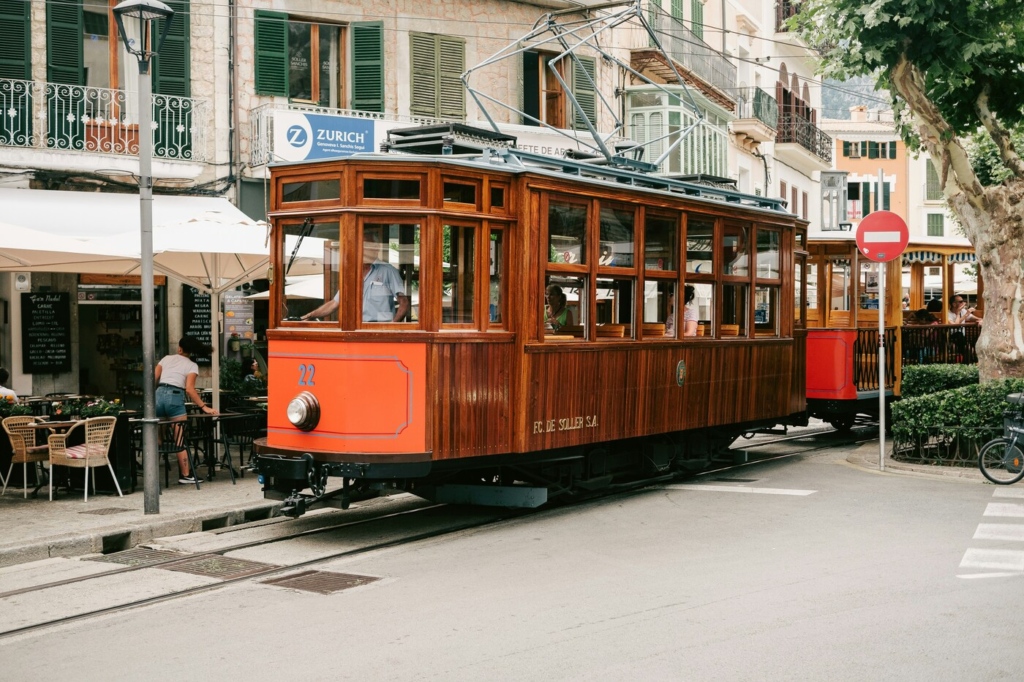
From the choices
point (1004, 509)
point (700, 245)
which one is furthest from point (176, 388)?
point (1004, 509)

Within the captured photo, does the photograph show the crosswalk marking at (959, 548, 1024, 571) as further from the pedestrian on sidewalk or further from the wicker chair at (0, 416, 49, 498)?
the wicker chair at (0, 416, 49, 498)

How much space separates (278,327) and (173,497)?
8.54ft

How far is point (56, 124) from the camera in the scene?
55.1 feet

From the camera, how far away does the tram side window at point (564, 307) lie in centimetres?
994

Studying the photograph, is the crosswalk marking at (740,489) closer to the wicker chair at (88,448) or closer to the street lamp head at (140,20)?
the wicker chair at (88,448)

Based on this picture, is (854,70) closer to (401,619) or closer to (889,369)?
(889,369)

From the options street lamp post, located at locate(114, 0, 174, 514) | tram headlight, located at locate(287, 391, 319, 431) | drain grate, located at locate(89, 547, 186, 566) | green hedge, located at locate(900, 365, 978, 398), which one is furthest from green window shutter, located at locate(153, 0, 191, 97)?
green hedge, located at locate(900, 365, 978, 398)

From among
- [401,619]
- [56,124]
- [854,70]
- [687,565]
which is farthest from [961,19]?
[56,124]

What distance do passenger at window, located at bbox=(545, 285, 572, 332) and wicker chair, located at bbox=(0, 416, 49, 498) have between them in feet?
16.2

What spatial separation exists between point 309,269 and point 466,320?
4.49 feet

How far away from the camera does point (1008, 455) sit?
1165 centimetres

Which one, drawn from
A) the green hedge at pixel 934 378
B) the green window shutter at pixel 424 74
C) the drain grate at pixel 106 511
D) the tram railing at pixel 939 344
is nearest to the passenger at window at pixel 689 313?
the green hedge at pixel 934 378

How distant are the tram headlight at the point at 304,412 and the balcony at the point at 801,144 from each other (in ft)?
86.5

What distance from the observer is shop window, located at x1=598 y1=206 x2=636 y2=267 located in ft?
34.2
